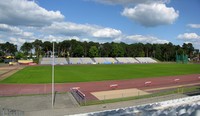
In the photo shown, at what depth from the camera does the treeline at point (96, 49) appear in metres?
142

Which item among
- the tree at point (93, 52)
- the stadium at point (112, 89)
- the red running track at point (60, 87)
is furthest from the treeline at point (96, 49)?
the red running track at point (60, 87)

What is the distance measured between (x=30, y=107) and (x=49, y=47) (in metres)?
137

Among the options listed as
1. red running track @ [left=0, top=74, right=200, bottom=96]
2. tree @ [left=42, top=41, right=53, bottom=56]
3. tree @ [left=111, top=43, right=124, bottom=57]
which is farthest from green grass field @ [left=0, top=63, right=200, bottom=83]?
tree @ [left=42, top=41, right=53, bottom=56]

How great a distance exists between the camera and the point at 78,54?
139 meters

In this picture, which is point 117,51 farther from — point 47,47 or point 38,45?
point 38,45

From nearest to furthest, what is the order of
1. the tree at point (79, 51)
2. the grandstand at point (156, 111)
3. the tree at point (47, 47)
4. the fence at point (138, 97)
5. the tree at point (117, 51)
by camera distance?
the grandstand at point (156, 111) → the fence at point (138, 97) → the tree at point (79, 51) → the tree at point (117, 51) → the tree at point (47, 47)

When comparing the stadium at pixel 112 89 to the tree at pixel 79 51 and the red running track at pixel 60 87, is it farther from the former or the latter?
the tree at pixel 79 51

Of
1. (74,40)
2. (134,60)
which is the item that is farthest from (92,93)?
(74,40)

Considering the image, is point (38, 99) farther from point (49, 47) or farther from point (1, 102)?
point (49, 47)

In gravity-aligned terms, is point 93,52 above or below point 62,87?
above

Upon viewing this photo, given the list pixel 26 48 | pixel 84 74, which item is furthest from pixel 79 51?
pixel 84 74

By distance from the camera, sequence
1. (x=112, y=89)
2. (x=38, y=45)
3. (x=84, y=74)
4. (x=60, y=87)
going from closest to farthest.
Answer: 1. (x=112, y=89)
2. (x=60, y=87)
3. (x=84, y=74)
4. (x=38, y=45)

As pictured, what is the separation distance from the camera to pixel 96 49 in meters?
137

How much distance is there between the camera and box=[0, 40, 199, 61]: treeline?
142 meters
